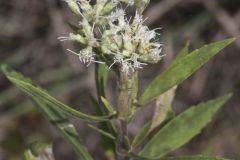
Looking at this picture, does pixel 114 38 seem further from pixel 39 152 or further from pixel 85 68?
pixel 85 68

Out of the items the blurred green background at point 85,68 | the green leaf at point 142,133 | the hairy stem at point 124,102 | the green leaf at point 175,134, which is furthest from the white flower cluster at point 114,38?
the blurred green background at point 85,68

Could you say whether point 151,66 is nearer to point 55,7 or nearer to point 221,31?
point 221,31

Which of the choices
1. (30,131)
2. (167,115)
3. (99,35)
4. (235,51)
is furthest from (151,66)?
(99,35)

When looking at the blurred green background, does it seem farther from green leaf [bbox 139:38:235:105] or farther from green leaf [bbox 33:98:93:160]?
green leaf [bbox 139:38:235:105]

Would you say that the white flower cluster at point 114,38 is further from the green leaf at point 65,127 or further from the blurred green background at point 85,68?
the blurred green background at point 85,68

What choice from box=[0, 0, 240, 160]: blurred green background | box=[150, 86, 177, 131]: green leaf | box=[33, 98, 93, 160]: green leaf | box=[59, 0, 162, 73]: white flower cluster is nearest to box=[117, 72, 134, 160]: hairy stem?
box=[59, 0, 162, 73]: white flower cluster
